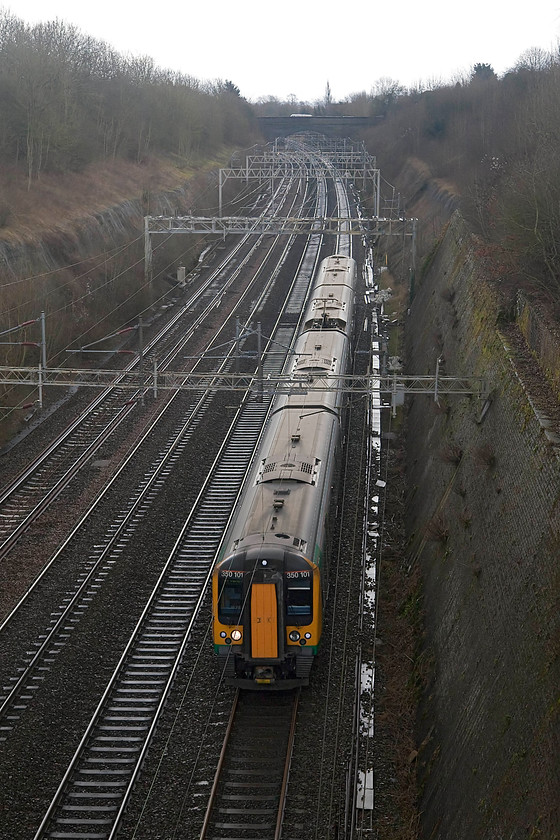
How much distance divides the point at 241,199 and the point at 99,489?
49626mm

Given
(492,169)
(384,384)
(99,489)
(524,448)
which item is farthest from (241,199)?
(524,448)

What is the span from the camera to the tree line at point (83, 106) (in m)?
49.1

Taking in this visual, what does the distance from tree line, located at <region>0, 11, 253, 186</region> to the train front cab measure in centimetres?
3915

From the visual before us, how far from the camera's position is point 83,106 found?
6097cm

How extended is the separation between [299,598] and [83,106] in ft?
176

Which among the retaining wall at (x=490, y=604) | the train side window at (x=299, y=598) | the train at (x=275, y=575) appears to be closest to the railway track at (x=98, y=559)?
the train at (x=275, y=575)

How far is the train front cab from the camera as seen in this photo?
15.0 metres

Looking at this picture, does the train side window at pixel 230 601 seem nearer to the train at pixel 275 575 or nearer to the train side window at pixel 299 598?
the train at pixel 275 575

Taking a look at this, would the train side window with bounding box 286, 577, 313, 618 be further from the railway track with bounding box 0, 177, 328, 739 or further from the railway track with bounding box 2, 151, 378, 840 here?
the railway track with bounding box 0, 177, 328, 739

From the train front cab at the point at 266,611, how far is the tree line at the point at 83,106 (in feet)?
128

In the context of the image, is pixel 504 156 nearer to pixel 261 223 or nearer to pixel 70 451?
pixel 261 223

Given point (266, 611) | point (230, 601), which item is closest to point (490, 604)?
point (266, 611)

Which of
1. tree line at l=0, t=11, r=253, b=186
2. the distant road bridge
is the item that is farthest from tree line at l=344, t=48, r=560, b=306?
the distant road bridge

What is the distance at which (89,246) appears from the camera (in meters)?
45.7
